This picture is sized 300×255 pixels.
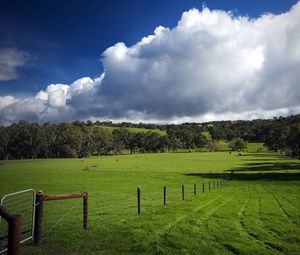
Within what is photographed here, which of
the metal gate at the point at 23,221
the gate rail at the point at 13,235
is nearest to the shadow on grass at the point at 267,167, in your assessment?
the metal gate at the point at 23,221

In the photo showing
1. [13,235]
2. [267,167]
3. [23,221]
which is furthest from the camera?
[267,167]

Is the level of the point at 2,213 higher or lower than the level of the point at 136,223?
higher

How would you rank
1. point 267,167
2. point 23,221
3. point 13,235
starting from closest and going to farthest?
1. point 13,235
2. point 23,221
3. point 267,167

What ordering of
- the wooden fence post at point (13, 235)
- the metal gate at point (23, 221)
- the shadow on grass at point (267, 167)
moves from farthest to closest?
the shadow on grass at point (267, 167) < the metal gate at point (23, 221) < the wooden fence post at point (13, 235)

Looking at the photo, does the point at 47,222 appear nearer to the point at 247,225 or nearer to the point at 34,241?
the point at 34,241

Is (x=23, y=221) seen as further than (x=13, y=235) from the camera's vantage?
Yes

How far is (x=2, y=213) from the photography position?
648 centimetres

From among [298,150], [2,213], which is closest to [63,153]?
[298,150]

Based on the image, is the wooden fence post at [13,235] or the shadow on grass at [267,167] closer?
the wooden fence post at [13,235]

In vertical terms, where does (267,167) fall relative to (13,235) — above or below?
below

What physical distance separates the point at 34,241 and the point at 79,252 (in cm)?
194

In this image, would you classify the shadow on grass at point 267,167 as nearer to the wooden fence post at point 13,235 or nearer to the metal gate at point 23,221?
the metal gate at point 23,221

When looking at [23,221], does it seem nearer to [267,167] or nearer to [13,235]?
[13,235]

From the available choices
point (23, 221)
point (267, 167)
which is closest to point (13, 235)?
point (23, 221)
